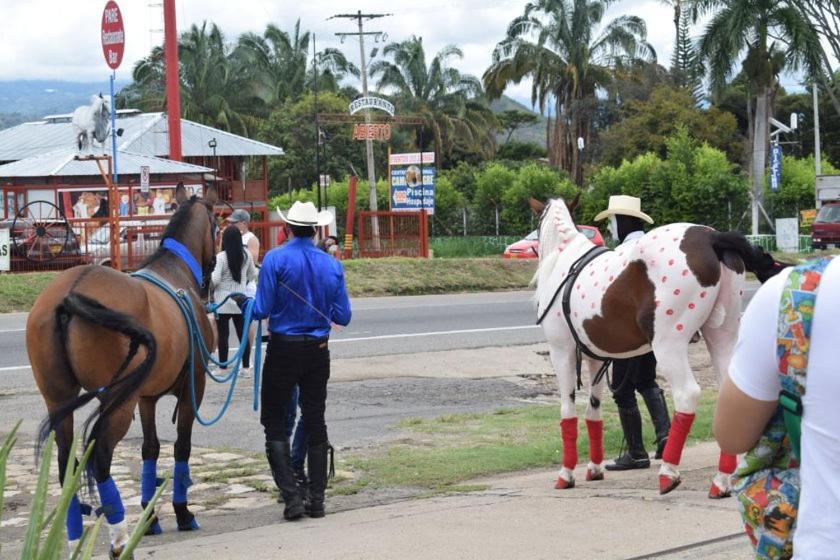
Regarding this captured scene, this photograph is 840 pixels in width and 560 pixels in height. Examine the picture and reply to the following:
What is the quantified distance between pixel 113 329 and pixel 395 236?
26.5 m

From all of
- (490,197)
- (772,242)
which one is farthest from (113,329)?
(490,197)

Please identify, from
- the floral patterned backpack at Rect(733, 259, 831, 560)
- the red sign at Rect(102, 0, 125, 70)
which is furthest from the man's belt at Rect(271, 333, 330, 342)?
the red sign at Rect(102, 0, 125, 70)

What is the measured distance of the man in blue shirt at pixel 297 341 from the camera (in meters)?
7.98

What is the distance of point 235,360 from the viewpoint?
917 centimetres

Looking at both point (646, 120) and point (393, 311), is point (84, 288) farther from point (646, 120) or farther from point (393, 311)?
point (646, 120)

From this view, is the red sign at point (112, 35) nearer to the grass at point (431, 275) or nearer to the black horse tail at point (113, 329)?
the grass at point (431, 275)

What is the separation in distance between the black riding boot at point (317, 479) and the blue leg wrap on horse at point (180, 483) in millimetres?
795

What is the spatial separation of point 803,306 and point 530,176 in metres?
45.4

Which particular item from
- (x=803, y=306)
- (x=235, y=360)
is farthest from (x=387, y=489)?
(x=803, y=306)

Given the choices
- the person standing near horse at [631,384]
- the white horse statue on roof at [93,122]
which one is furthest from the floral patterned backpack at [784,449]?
the white horse statue on roof at [93,122]

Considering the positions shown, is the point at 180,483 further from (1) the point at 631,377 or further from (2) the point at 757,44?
(2) the point at 757,44

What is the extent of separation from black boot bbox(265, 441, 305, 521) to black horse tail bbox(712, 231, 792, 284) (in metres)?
3.08

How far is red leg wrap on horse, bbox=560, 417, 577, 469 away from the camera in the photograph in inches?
329

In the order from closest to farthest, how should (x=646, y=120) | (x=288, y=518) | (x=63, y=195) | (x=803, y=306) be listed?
(x=803, y=306) → (x=288, y=518) → (x=63, y=195) → (x=646, y=120)
